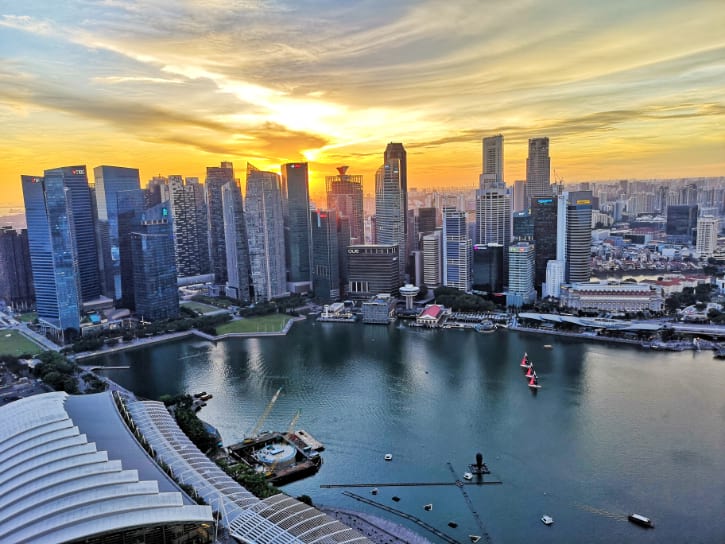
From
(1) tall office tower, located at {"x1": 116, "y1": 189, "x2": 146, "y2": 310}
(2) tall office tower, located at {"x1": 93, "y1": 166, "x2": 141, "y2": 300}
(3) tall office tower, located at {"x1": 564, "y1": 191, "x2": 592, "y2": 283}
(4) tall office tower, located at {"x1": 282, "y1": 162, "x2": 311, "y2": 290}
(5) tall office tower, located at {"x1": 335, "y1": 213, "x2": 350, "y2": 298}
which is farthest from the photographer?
(4) tall office tower, located at {"x1": 282, "y1": 162, "x2": 311, "y2": 290}

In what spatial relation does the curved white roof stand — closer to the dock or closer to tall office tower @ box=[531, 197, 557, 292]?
the dock

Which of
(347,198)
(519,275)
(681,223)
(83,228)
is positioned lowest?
(519,275)

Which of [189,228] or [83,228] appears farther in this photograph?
[189,228]

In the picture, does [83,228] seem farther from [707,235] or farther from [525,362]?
[707,235]

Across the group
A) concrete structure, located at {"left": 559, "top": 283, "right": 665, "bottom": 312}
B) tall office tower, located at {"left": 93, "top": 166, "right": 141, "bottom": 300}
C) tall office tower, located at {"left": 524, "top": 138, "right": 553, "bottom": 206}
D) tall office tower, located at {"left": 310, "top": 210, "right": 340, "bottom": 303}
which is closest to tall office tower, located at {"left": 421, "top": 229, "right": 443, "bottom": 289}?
tall office tower, located at {"left": 310, "top": 210, "right": 340, "bottom": 303}

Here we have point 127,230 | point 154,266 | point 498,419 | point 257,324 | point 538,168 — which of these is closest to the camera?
point 498,419

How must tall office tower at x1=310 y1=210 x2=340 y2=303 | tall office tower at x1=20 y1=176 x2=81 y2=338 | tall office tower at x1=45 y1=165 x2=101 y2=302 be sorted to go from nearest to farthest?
tall office tower at x1=20 y1=176 x2=81 y2=338, tall office tower at x1=45 y1=165 x2=101 y2=302, tall office tower at x1=310 y1=210 x2=340 y2=303

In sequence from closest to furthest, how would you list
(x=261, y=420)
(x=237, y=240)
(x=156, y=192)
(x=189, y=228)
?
(x=261, y=420) < (x=237, y=240) < (x=189, y=228) < (x=156, y=192)

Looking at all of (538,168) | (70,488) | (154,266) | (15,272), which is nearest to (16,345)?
(154,266)
